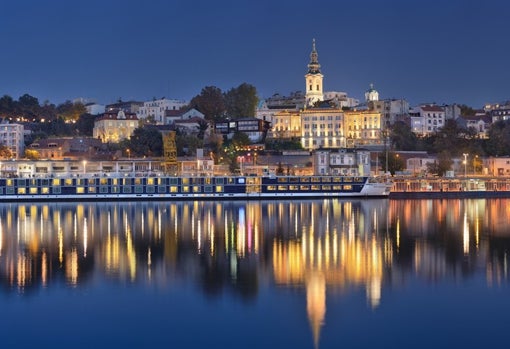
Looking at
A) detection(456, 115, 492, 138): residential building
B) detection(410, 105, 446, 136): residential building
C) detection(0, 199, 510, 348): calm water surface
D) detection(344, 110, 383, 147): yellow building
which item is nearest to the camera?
detection(0, 199, 510, 348): calm water surface

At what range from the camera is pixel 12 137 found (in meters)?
46.8

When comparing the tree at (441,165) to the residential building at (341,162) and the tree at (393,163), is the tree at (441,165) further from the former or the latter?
the residential building at (341,162)

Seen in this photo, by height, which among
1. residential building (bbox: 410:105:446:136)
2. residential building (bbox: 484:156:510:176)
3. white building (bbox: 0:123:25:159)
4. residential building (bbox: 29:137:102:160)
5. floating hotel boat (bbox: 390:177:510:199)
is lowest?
floating hotel boat (bbox: 390:177:510:199)

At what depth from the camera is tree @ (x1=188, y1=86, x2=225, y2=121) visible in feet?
177

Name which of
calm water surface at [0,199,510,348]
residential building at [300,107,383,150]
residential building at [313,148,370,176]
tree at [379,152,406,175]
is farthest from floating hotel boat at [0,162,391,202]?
residential building at [300,107,383,150]

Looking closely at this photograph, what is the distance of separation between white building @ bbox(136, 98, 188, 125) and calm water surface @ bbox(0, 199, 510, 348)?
36014mm

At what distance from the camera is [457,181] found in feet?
117

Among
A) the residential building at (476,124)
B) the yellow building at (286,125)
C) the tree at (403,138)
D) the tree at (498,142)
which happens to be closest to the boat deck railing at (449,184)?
the tree at (498,142)

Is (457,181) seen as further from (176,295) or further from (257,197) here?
(176,295)

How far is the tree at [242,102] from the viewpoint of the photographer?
54.4 metres

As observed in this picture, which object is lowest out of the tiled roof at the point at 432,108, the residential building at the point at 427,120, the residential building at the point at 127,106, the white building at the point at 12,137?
the white building at the point at 12,137

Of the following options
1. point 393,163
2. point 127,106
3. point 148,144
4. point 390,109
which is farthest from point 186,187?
point 127,106

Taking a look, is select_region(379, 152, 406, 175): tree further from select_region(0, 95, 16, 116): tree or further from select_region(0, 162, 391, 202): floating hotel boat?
select_region(0, 95, 16, 116): tree

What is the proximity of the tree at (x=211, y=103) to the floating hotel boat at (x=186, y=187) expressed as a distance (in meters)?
19.8
